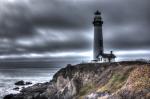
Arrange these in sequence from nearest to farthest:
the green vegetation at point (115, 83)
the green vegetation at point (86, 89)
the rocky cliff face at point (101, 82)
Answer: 1. the rocky cliff face at point (101, 82)
2. the green vegetation at point (115, 83)
3. the green vegetation at point (86, 89)

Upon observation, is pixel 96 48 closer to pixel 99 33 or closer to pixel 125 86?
pixel 99 33

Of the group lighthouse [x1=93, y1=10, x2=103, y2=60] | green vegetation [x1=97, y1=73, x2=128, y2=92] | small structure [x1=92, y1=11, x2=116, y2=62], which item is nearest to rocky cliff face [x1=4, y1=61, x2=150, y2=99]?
green vegetation [x1=97, y1=73, x2=128, y2=92]

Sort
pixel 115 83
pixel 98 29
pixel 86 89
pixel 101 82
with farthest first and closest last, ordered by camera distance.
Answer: pixel 98 29
pixel 86 89
pixel 101 82
pixel 115 83

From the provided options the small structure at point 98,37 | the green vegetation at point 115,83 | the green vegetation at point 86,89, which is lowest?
the green vegetation at point 86,89

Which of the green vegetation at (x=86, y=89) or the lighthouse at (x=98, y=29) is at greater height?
the lighthouse at (x=98, y=29)

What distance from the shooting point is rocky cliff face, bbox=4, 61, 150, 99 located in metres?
54.2

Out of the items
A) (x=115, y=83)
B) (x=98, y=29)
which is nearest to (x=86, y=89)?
(x=115, y=83)

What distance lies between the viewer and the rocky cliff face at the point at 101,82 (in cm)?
5416

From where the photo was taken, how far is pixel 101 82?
217ft

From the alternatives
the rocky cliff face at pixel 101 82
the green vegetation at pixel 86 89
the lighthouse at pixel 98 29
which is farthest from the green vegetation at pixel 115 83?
the lighthouse at pixel 98 29

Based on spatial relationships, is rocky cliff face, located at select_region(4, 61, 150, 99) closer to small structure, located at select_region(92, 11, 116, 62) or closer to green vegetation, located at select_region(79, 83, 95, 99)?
green vegetation, located at select_region(79, 83, 95, 99)

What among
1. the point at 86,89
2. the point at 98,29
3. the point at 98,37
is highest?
the point at 98,29

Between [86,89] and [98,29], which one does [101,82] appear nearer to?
[86,89]

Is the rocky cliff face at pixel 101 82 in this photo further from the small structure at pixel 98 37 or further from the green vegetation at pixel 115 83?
the small structure at pixel 98 37
